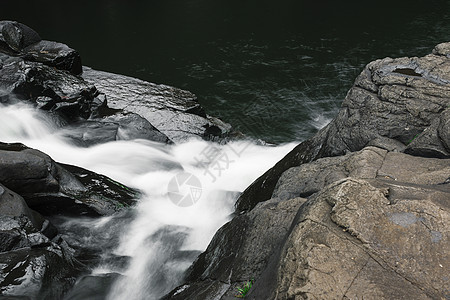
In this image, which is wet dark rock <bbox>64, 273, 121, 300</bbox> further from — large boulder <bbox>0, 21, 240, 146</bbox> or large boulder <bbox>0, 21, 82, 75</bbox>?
large boulder <bbox>0, 21, 82, 75</bbox>

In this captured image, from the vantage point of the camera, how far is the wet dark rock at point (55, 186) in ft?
22.2

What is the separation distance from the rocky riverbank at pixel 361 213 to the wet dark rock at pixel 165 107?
3.66 m

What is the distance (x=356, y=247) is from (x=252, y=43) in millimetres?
17764

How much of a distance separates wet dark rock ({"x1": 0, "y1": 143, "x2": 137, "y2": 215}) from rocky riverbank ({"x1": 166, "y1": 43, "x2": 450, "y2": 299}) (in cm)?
224

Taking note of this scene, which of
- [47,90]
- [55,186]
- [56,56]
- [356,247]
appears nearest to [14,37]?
[56,56]

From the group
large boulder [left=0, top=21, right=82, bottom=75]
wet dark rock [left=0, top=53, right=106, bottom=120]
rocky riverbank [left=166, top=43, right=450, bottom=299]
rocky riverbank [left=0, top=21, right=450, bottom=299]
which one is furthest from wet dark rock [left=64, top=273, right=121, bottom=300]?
large boulder [left=0, top=21, right=82, bottom=75]

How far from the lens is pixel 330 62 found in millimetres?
17672

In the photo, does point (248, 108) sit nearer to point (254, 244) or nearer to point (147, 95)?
point (147, 95)

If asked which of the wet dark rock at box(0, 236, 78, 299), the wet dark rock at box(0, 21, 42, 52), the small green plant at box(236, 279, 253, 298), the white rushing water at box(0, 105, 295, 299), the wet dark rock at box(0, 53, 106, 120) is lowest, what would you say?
the white rushing water at box(0, 105, 295, 299)

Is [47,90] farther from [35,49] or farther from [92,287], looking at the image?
[92,287]

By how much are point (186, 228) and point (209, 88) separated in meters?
8.83

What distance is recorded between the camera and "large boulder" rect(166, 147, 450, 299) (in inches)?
133

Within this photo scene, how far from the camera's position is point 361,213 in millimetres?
3877

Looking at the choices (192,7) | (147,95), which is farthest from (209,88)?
(192,7)
